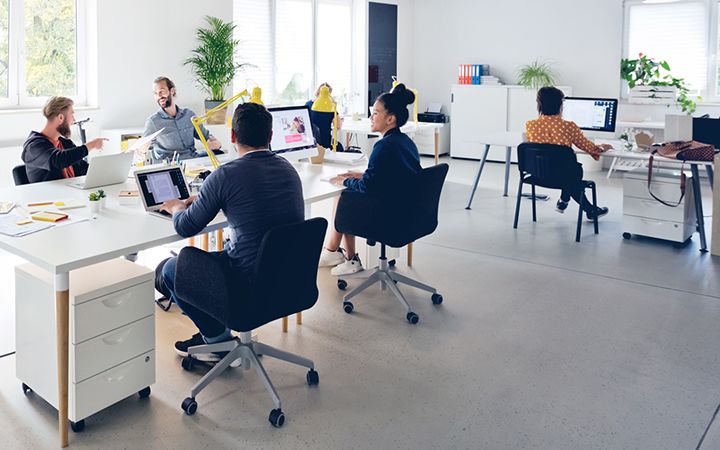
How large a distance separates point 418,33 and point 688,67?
12.6 feet

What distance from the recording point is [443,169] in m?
3.86

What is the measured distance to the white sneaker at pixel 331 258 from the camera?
4719 mm

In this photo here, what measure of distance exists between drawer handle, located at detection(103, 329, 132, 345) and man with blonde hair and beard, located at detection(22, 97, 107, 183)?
57.2 inches

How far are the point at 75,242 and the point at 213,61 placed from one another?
4.87m

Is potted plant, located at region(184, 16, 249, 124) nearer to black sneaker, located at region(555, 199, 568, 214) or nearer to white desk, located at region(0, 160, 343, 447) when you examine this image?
black sneaker, located at region(555, 199, 568, 214)

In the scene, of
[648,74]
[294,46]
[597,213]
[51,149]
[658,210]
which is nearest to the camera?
[51,149]

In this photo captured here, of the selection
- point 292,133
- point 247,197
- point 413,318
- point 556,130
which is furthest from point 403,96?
point 556,130

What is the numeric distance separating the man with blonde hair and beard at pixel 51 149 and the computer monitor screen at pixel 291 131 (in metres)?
1.09

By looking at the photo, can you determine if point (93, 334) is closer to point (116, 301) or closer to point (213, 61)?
point (116, 301)

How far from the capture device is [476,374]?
10.4ft

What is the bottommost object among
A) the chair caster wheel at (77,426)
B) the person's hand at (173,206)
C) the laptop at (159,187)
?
the chair caster wheel at (77,426)

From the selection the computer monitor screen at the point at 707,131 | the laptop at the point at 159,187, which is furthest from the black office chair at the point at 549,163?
the laptop at the point at 159,187

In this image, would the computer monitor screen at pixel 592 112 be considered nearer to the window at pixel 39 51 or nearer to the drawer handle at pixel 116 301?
the window at pixel 39 51

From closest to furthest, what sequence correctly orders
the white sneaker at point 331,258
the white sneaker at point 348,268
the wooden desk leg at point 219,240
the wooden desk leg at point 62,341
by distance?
the wooden desk leg at point 62,341, the wooden desk leg at point 219,240, the white sneaker at point 348,268, the white sneaker at point 331,258
